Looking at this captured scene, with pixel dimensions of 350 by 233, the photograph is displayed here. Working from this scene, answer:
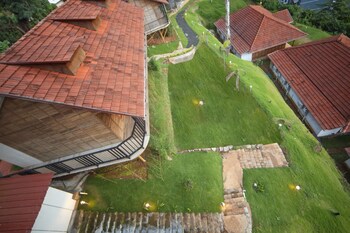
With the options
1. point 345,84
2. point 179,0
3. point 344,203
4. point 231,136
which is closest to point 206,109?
point 231,136

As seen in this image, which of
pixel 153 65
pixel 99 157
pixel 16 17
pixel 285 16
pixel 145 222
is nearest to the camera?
pixel 145 222

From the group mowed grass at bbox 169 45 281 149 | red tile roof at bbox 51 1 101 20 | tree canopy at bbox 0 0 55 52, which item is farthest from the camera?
tree canopy at bbox 0 0 55 52

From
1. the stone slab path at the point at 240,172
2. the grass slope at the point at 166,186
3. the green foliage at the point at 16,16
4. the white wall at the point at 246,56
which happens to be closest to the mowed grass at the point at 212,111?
the stone slab path at the point at 240,172

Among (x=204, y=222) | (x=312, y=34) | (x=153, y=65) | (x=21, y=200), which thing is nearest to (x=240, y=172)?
(x=204, y=222)

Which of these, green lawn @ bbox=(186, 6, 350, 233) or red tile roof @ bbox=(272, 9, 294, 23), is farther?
red tile roof @ bbox=(272, 9, 294, 23)

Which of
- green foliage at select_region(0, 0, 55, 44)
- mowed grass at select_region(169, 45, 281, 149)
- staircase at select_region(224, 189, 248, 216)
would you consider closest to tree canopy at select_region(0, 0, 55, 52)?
green foliage at select_region(0, 0, 55, 44)

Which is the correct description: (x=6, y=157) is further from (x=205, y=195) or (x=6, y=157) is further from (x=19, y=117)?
(x=205, y=195)

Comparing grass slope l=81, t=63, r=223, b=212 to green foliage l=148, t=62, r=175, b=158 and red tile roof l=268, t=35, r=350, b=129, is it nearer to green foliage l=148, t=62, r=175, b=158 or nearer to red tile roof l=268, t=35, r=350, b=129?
green foliage l=148, t=62, r=175, b=158

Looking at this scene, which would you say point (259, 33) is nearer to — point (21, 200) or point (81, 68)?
point (81, 68)
